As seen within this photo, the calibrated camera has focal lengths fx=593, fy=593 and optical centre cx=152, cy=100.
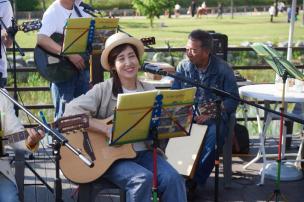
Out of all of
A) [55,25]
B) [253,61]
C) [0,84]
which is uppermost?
[55,25]

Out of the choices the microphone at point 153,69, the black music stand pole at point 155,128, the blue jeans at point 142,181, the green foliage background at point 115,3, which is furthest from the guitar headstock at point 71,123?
the green foliage background at point 115,3

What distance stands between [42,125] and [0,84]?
6.49 ft

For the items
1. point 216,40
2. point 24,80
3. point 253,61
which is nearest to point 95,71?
point 216,40

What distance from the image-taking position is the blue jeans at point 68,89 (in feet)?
17.3

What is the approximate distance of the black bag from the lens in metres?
5.93

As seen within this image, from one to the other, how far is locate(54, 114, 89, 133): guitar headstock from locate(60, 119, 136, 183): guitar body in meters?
0.44

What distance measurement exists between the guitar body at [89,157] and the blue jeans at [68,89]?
143cm

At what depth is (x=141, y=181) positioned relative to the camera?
3.67 metres

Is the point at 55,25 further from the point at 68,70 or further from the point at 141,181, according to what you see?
the point at 141,181

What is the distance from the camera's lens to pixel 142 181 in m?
3.67

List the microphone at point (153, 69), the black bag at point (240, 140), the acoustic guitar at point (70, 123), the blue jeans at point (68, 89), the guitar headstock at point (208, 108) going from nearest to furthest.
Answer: the acoustic guitar at point (70, 123), the microphone at point (153, 69), the guitar headstock at point (208, 108), the blue jeans at point (68, 89), the black bag at point (240, 140)

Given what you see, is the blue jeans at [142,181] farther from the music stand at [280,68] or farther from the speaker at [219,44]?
the speaker at [219,44]

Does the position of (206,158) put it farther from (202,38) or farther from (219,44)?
(219,44)

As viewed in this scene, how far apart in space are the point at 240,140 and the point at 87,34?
2.09 metres
